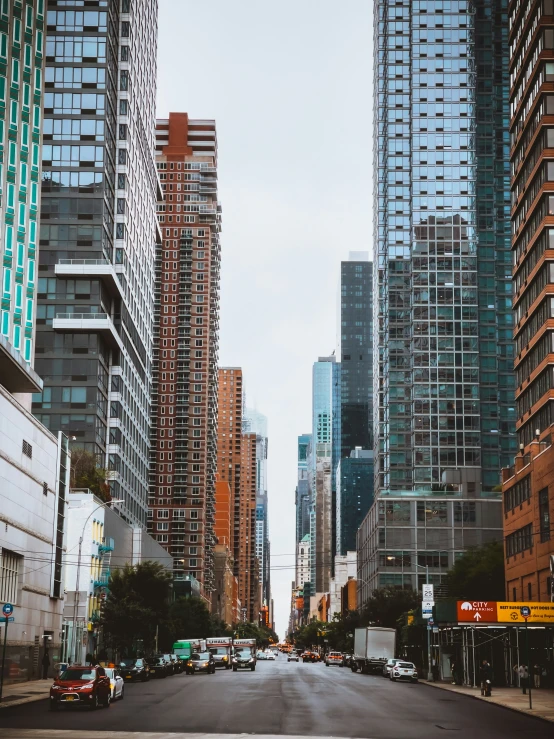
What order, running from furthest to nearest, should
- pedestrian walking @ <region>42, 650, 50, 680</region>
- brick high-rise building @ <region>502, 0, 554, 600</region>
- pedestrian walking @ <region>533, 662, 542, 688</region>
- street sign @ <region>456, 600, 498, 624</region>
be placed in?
brick high-rise building @ <region>502, 0, 554, 600</region>
pedestrian walking @ <region>42, 650, 50, 680</region>
pedestrian walking @ <region>533, 662, 542, 688</region>
street sign @ <region>456, 600, 498, 624</region>

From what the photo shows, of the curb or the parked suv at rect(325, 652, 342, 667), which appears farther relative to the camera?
the parked suv at rect(325, 652, 342, 667)

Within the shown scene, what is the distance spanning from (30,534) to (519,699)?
34234mm

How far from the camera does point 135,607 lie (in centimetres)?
8019

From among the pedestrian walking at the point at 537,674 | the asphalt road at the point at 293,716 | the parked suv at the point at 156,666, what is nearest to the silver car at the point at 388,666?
the pedestrian walking at the point at 537,674

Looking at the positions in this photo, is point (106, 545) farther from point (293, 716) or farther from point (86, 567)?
point (293, 716)

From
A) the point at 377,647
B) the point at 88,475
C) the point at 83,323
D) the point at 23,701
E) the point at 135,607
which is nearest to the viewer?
the point at 23,701

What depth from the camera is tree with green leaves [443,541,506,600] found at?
9612cm

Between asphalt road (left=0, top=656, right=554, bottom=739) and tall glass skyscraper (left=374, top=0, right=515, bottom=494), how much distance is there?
10790cm

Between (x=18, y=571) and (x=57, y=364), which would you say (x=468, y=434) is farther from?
(x=18, y=571)

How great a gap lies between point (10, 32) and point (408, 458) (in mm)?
94381

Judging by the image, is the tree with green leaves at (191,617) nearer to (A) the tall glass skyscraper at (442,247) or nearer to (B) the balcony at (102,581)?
(B) the balcony at (102,581)

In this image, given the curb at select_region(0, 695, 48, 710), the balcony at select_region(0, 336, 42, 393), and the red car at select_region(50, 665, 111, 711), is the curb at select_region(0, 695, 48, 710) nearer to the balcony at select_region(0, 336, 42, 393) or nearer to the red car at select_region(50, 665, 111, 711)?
the red car at select_region(50, 665, 111, 711)

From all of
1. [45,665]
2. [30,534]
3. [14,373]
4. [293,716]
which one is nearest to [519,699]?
[293,716]

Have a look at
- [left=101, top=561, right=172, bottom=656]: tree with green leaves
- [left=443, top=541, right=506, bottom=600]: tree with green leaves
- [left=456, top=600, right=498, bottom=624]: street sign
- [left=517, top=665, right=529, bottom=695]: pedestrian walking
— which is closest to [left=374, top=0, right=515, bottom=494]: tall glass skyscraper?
[left=443, top=541, right=506, bottom=600]: tree with green leaves
